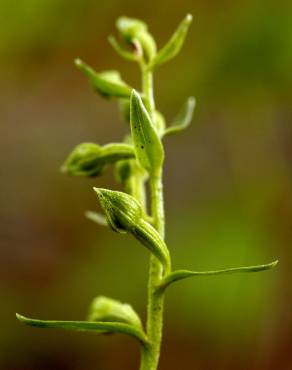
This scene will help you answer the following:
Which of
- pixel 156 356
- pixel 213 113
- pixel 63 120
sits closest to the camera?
pixel 156 356

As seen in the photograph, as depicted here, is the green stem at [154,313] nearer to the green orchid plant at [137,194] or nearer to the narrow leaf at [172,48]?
the green orchid plant at [137,194]

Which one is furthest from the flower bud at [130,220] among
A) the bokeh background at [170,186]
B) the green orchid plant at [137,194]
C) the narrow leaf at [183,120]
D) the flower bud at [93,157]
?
the bokeh background at [170,186]

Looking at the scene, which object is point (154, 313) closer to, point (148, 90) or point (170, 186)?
point (148, 90)

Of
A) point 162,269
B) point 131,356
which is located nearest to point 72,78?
point 131,356

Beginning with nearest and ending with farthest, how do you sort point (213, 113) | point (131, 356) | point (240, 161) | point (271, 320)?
point (271, 320) < point (131, 356) < point (240, 161) < point (213, 113)

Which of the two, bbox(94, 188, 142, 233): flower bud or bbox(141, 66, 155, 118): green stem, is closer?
bbox(94, 188, 142, 233): flower bud

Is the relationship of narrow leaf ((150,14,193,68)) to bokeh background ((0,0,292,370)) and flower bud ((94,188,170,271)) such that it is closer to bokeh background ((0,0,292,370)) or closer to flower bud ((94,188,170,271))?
flower bud ((94,188,170,271))

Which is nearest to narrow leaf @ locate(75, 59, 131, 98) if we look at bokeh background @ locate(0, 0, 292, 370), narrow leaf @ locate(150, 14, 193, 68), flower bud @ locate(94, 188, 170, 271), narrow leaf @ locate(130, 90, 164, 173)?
narrow leaf @ locate(150, 14, 193, 68)

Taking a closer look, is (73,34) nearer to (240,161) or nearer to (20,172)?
(20,172)
